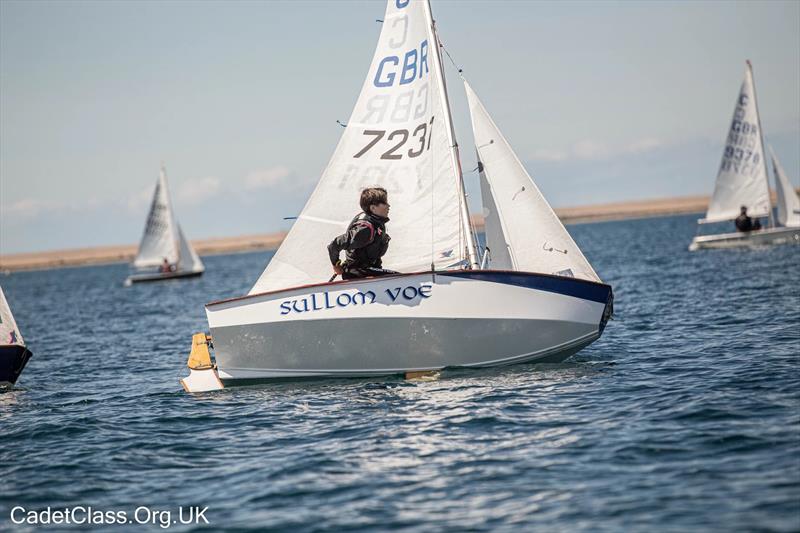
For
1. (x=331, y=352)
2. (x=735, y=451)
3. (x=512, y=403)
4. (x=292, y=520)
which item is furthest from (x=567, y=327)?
(x=292, y=520)

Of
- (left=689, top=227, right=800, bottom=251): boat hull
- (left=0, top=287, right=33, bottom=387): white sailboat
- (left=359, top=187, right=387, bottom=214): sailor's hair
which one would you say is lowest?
(left=689, top=227, right=800, bottom=251): boat hull

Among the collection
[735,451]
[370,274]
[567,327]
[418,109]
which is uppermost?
[418,109]

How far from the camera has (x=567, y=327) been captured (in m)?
13.5

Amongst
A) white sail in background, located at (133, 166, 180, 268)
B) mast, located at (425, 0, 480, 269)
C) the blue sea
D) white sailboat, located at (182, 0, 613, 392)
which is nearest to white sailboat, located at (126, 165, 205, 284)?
white sail in background, located at (133, 166, 180, 268)

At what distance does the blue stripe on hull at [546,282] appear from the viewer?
41.9 ft

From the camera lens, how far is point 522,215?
14.1 metres

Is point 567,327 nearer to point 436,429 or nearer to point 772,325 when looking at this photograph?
point 436,429

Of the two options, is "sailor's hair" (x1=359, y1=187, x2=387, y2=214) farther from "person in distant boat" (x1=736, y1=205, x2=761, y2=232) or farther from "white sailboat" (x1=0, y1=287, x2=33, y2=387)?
"person in distant boat" (x1=736, y1=205, x2=761, y2=232)

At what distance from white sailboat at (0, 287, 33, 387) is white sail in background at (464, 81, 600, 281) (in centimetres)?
923

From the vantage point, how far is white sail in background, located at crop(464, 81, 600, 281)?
13961mm

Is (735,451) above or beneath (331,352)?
beneath

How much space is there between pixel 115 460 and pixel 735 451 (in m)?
7.24

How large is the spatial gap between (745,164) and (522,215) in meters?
35.5

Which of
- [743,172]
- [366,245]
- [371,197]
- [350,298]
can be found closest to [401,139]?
[371,197]
